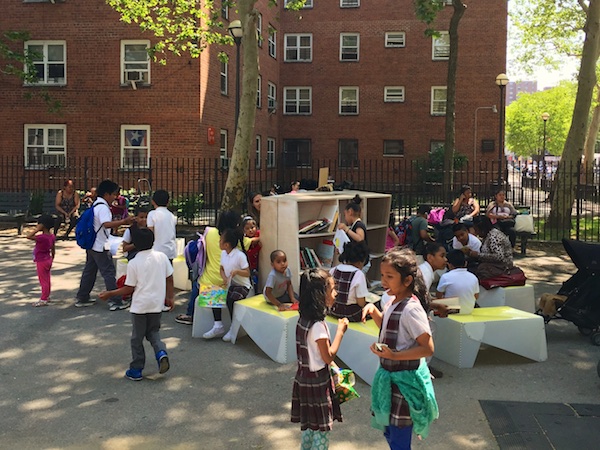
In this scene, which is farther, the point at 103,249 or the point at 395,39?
the point at 395,39

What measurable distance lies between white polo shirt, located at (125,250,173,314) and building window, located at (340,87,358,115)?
31401 mm

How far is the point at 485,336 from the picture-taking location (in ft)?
23.2

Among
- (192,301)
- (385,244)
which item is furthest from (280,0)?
(192,301)

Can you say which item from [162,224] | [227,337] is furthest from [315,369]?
[162,224]

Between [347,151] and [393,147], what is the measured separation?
261cm

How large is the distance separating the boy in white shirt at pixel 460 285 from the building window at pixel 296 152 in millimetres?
29790

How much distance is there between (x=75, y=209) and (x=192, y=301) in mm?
9051

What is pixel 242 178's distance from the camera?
17.3m

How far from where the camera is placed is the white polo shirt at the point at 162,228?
364 inches

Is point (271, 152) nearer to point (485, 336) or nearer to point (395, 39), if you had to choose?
point (395, 39)

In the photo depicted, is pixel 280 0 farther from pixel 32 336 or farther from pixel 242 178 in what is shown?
pixel 32 336

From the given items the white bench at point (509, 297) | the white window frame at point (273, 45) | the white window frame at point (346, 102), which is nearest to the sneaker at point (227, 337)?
the white bench at point (509, 297)

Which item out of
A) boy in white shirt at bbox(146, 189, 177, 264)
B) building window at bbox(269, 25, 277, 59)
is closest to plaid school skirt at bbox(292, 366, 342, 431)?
boy in white shirt at bbox(146, 189, 177, 264)

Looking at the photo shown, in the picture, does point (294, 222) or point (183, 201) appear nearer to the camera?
point (294, 222)
